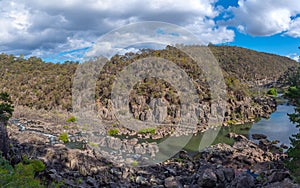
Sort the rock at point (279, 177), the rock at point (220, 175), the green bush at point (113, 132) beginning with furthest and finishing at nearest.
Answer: the green bush at point (113, 132), the rock at point (220, 175), the rock at point (279, 177)

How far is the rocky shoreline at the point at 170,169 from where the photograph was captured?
14969 mm

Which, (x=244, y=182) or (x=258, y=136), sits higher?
(x=258, y=136)

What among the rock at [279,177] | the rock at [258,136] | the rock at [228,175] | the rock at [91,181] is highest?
the rock at [258,136]

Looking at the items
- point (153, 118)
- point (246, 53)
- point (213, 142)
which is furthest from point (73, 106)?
point (246, 53)

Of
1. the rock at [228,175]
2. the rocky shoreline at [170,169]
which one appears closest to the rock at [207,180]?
the rocky shoreline at [170,169]

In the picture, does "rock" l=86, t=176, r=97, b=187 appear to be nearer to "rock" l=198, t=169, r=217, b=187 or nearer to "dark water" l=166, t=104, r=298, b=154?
"rock" l=198, t=169, r=217, b=187

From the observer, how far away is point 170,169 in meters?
19.7

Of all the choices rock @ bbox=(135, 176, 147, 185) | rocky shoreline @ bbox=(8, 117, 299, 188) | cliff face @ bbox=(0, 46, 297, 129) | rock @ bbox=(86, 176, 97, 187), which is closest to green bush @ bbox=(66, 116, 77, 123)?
cliff face @ bbox=(0, 46, 297, 129)

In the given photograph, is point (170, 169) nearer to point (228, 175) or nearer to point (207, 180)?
point (228, 175)

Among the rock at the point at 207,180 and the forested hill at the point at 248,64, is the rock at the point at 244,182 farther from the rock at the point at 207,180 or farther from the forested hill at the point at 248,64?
the forested hill at the point at 248,64

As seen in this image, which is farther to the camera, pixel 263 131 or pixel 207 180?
pixel 263 131

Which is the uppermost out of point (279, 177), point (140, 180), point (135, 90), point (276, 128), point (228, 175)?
point (135, 90)

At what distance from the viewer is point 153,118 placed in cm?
4034

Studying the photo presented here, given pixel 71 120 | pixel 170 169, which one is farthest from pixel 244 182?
pixel 71 120
